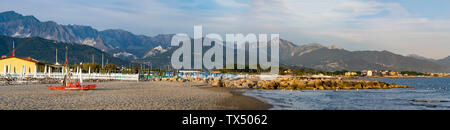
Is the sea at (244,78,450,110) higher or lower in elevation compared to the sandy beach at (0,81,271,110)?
lower

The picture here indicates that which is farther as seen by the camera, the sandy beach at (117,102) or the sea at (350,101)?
the sea at (350,101)

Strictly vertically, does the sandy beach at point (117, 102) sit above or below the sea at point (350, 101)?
above

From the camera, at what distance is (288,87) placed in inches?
1949

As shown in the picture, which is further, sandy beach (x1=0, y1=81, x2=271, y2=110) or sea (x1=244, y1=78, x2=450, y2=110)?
sea (x1=244, y1=78, x2=450, y2=110)

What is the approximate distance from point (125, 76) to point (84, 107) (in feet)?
156

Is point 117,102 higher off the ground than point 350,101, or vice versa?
point 117,102

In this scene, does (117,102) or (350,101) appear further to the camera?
(350,101)
